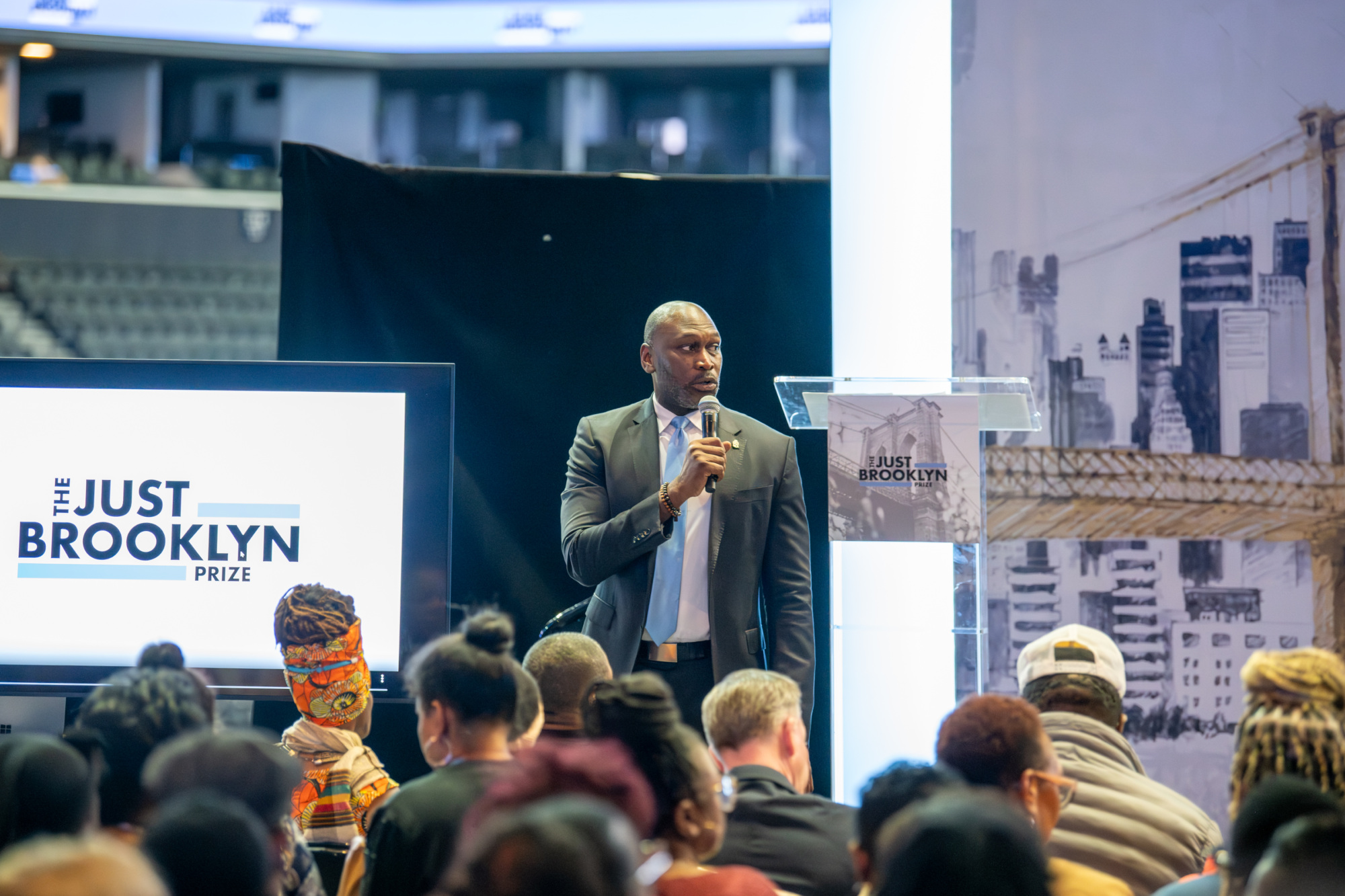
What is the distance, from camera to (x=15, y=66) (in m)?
10.2

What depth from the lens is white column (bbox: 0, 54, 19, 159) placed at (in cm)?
1003

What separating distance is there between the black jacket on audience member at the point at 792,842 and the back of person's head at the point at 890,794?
14.6 inches

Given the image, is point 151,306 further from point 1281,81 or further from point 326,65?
point 1281,81

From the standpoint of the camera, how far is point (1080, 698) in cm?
249

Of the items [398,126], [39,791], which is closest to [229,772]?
[39,791]

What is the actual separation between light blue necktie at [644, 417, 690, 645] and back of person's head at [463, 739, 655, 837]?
6.12 ft

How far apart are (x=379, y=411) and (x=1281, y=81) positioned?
3.27 m

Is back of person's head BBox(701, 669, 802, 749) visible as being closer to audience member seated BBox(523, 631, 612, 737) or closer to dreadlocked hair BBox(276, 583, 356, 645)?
audience member seated BBox(523, 631, 612, 737)

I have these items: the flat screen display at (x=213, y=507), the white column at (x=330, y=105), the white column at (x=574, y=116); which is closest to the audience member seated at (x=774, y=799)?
the flat screen display at (x=213, y=507)

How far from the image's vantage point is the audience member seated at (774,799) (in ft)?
6.45

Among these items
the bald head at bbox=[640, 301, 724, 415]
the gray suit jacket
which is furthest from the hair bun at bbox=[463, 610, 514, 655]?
the bald head at bbox=[640, 301, 724, 415]

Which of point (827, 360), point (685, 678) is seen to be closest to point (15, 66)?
point (827, 360)

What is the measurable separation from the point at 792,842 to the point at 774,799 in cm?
8

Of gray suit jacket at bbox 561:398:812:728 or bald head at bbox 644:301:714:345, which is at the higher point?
bald head at bbox 644:301:714:345
